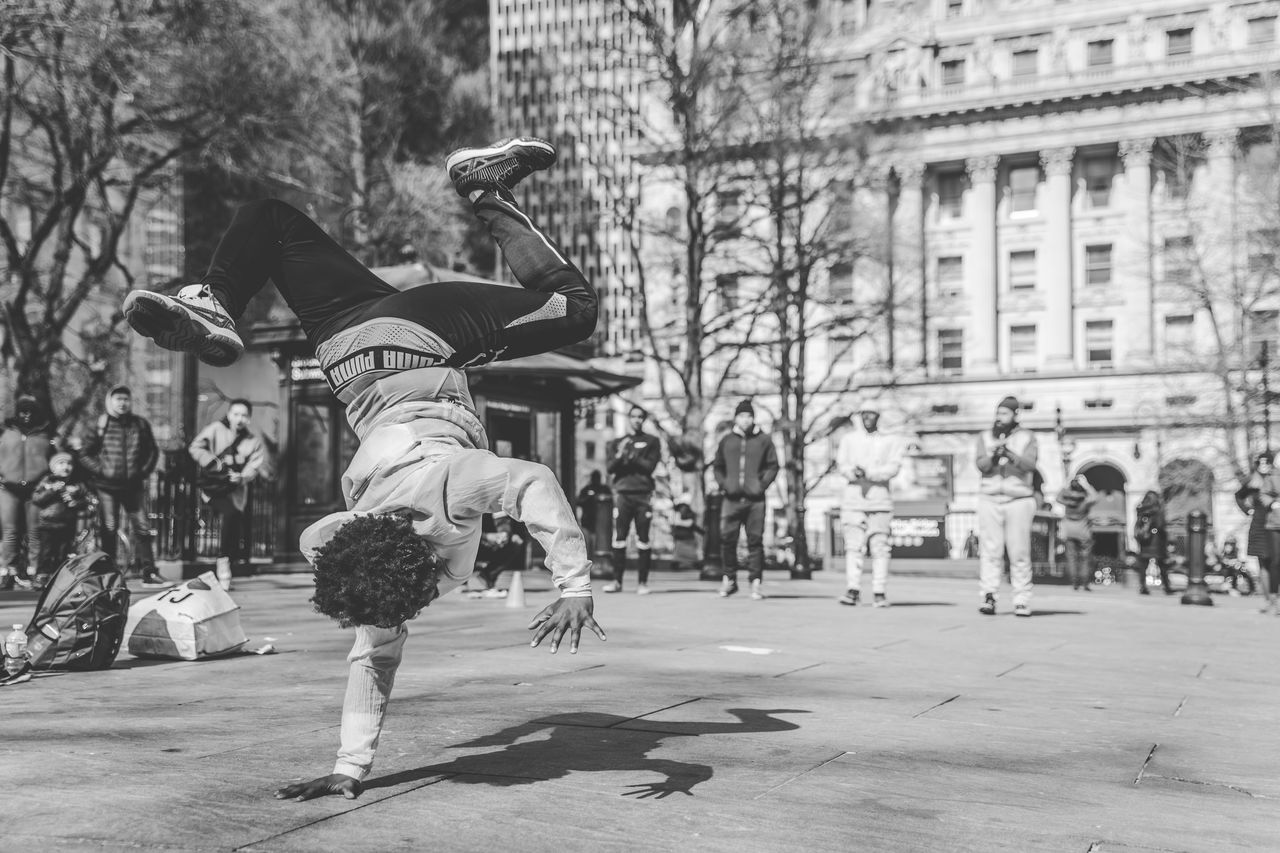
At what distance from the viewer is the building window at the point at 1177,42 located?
58.3m

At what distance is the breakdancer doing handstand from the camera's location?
3.69 metres

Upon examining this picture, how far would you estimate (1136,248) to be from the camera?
183ft

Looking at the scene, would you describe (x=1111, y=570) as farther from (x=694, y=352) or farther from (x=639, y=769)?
(x=639, y=769)

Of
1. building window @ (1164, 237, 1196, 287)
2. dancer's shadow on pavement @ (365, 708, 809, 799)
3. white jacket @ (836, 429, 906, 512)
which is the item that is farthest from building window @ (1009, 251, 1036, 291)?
dancer's shadow on pavement @ (365, 708, 809, 799)

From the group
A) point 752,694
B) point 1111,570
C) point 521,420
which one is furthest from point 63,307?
point 1111,570

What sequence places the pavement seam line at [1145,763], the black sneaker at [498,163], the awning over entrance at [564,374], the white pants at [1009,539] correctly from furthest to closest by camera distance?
the awning over entrance at [564,374] → the white pants at [1009,539] → the pavement seam line at [1145,763] → the black sneaker at [498,163]

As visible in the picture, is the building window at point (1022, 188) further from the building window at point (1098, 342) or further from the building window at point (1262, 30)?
the building window at point (1262, 30)

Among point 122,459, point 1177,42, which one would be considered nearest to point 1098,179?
point 1177,42

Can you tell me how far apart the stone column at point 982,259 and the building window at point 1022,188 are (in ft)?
3.95

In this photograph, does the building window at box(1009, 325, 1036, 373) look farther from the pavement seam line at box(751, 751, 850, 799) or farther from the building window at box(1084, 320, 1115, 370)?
the pavement seam line at box(751, 751, 850, 799)

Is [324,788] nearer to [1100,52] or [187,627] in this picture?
[187,627]

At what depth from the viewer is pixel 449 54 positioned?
31.4 meters

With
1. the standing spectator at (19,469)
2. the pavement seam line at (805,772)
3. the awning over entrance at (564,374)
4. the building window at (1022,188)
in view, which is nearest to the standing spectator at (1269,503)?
the awning over entrance at (564,374)

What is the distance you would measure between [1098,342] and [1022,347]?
3359 millimetres
